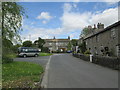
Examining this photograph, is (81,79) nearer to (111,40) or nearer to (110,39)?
(111,40)

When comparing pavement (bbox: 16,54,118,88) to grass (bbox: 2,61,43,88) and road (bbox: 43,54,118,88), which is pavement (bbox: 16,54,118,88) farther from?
grass (bbox: 2,61,43,88)

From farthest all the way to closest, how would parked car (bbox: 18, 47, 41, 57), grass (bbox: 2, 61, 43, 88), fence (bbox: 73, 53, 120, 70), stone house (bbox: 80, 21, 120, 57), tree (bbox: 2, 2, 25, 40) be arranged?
parked car (bbox: 18, 47, 41, 57), stone house (bbox: 80, 21, 120, 57), fence (bbox: 73, 53, 120, 70), tree (bbox: 2, 2, 25, 40), grass (bbox: 2, 61, 43, 88)

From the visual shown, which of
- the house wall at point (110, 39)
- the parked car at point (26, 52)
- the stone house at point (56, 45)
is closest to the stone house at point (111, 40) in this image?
the house wall at point (110, 39)

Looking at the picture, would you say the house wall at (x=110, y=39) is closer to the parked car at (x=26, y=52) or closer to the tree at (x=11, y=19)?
the tree at (x=11, y=19)

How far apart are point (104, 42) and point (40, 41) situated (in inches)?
1646

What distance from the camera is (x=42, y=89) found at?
17.9ft

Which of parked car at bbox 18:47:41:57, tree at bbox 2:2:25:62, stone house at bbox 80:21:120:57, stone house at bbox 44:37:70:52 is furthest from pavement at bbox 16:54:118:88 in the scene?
stone house at bbox 44:37:70:52

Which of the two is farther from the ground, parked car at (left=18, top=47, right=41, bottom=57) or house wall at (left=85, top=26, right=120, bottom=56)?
house wall at (left=85, top=26, right=120, bottom=56)

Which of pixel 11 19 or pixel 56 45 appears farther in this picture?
pixel 56 45

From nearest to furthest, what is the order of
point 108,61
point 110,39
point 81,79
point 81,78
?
point 81,79
point 81,78
point 108,61
point 110,39

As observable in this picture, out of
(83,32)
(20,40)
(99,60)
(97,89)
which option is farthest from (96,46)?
(83,32)

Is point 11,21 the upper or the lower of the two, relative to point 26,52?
upper

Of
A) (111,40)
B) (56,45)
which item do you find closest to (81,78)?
(111,40)

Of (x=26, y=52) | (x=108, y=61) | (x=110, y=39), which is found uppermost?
(x=110, y=39)
